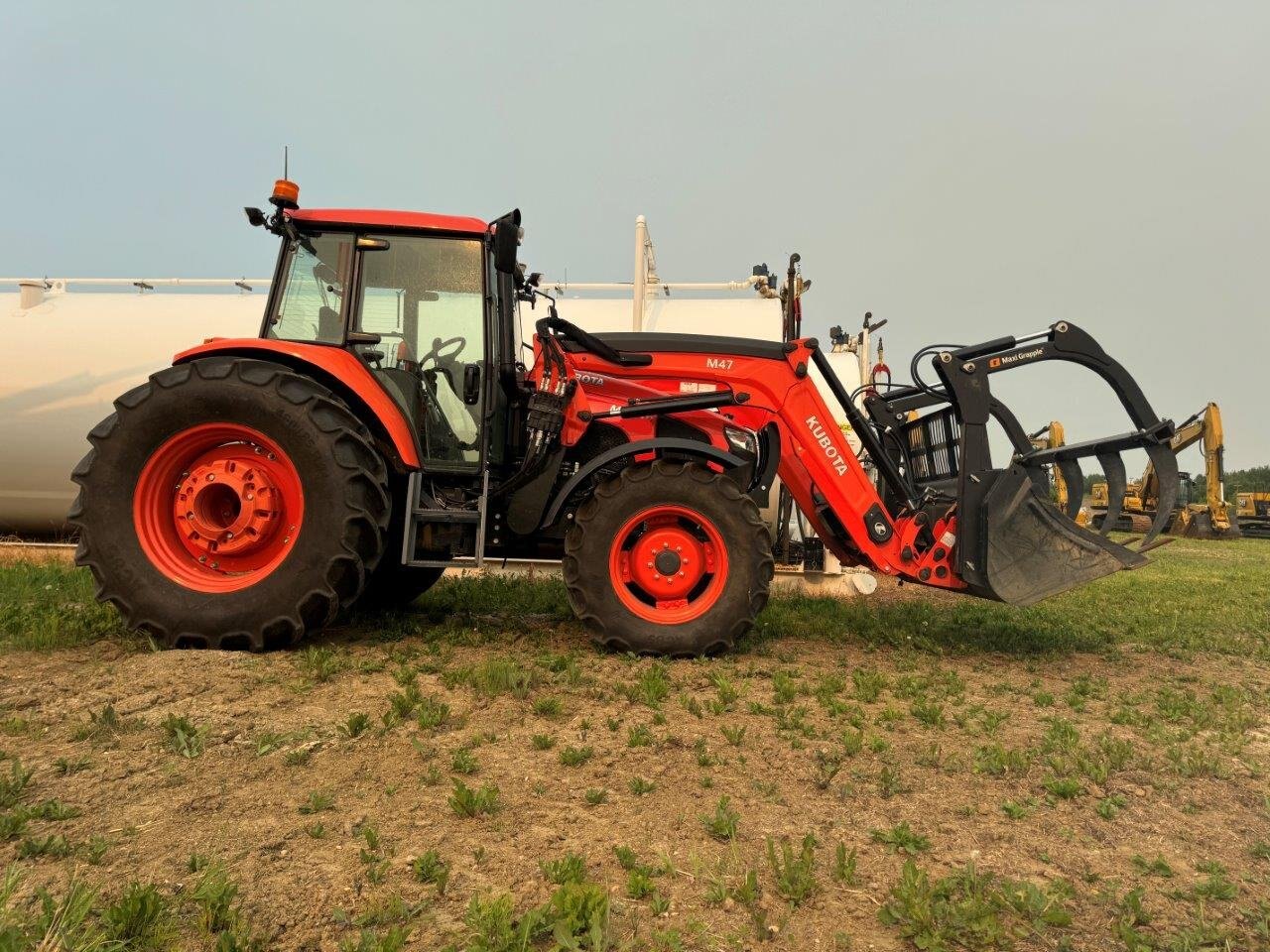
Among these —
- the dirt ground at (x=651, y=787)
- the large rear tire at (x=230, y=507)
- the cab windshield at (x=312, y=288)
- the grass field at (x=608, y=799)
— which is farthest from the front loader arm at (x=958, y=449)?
the large rear tire at (x=230, y=507)

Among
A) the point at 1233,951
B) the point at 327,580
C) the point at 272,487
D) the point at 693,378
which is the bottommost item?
the point at 1233,951

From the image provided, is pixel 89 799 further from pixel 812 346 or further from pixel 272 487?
pixel 812 346

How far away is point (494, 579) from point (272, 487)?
329 cm

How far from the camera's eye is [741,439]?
18.7 feet

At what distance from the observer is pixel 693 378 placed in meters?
5.37

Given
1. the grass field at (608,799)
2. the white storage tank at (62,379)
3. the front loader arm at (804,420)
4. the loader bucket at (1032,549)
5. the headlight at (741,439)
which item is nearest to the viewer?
the grass field at (608,799)

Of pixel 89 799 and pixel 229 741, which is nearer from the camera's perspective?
pixel 89 799

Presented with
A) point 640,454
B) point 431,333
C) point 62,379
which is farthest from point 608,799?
point 62,379

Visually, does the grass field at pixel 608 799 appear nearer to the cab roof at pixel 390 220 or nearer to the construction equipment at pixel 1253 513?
the cab roof at pixel 390 220

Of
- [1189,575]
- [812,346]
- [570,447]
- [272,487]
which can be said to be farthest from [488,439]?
[1189,575]

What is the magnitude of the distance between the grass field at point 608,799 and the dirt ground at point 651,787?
12 mm

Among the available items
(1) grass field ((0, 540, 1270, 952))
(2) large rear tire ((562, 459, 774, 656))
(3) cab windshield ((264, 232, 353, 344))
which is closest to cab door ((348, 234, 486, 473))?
(3) cab windshield ((264, 232, 353, 344))

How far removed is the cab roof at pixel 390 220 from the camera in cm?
505

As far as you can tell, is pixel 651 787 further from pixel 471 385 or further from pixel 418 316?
pixel 418 316
